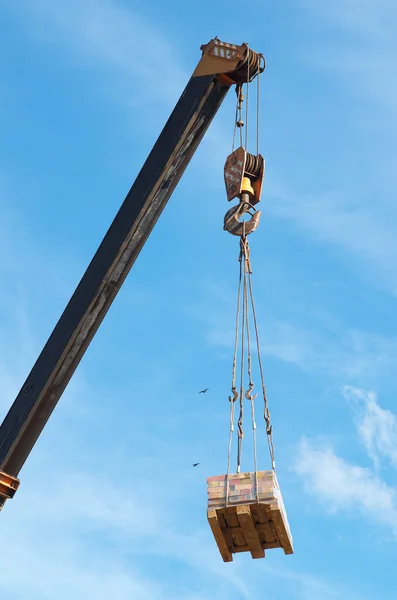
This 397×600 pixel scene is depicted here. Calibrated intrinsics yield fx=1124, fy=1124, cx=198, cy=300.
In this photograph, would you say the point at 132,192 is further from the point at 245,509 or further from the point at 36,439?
the point at 245,509

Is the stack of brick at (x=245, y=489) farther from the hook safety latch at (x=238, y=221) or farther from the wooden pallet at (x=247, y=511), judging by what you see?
the hook safety latch at (x=238, y=221)

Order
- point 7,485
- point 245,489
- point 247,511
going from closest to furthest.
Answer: point 247,511 < point 245,489 < point 7,485

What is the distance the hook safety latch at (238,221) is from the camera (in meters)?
18.1

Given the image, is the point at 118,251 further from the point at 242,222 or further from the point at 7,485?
the point at 7,485

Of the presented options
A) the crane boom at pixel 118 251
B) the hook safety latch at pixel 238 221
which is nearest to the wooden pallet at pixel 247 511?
the crane boom at pixel 118 251

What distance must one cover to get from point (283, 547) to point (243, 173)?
247 inches

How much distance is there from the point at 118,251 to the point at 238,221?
6.66 feet

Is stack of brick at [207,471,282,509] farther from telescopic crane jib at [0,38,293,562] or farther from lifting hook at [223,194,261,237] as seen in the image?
lifting hook at [223,194,261,237]

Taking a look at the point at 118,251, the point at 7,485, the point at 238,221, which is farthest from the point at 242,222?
the point at 7,485

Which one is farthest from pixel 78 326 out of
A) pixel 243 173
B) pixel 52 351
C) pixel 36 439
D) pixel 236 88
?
pixel 236 88

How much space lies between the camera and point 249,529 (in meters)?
15.7

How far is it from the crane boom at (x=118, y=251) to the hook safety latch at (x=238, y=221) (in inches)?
41.6

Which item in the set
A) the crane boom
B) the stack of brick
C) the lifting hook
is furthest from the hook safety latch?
the stack of brick

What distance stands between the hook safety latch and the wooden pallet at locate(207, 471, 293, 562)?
14.5 ft
